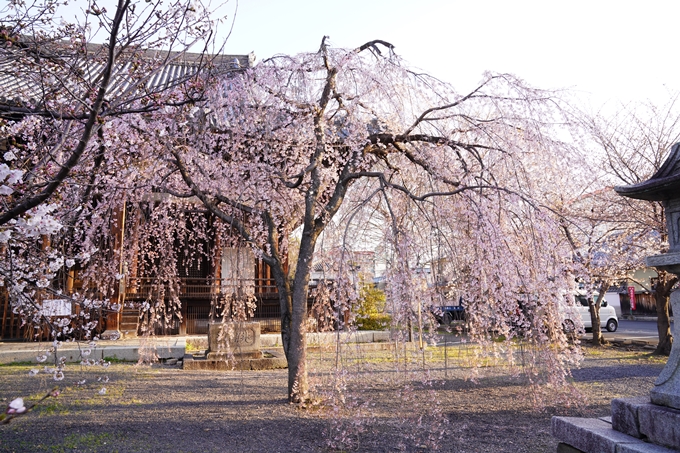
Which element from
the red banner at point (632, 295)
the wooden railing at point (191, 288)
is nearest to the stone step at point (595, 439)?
the wooden railing at point (191, 288)

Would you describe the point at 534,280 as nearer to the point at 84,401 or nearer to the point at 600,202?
the point at 84,401

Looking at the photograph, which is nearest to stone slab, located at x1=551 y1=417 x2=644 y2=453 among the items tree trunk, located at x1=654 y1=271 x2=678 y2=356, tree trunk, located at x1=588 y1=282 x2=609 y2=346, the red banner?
tree trunk, located at x1=654 y1=271 x2=678 y2=356

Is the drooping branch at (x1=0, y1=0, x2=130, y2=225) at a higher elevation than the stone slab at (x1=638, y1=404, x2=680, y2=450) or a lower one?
higher

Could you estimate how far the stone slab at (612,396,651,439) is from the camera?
3.71m

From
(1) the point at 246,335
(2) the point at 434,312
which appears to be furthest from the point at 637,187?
(1) the point at 246,335

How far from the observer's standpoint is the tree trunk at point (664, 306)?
35.7 ft

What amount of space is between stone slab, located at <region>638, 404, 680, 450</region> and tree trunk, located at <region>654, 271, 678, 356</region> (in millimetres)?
8630

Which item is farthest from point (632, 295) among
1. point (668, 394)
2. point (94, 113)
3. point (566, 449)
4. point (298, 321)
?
point (94, 113)

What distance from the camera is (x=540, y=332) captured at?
5.65 meters

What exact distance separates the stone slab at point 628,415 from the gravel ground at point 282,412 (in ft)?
4.18

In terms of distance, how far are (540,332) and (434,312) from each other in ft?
5.43

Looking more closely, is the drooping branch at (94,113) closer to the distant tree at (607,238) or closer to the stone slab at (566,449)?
the stone slab at (566,449)

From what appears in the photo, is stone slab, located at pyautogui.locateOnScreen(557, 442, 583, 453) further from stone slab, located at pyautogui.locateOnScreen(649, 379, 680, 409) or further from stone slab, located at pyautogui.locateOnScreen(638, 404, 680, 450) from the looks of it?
stone slab, located at pyautogui.locateOnScreen(649, 379, 680, 409)

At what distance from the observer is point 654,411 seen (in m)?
3.56
